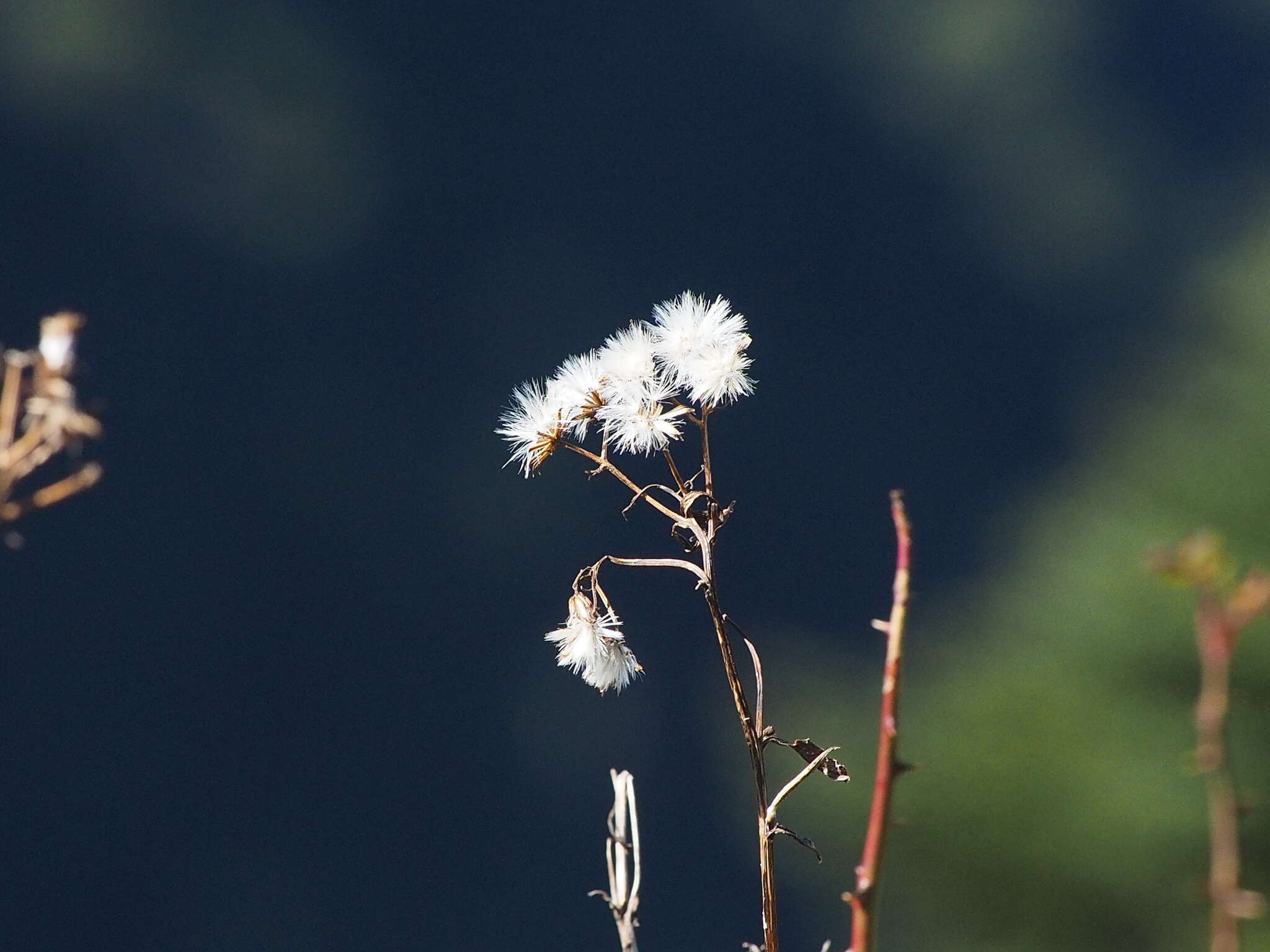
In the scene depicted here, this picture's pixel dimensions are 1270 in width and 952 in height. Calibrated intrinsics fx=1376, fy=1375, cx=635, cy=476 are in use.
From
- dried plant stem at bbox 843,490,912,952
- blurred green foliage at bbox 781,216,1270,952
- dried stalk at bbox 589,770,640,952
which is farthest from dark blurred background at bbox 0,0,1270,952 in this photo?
dried plant stem at bbox 843,490,912,952

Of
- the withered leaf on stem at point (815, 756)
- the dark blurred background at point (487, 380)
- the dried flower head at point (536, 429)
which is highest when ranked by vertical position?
the dark blurred background at point (487, 380)

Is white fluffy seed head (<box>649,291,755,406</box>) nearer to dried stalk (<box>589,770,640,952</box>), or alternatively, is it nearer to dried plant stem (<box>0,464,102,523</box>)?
dried stalk (<box>589,770,640,952</box>)

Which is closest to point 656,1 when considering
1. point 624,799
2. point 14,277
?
point 14,277

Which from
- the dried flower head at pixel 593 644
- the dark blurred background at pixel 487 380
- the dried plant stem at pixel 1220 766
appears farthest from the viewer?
the dark blurred background at pixel 487 380

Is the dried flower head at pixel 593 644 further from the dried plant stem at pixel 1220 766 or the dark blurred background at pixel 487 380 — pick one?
the dark blurred background at pixel 487 380

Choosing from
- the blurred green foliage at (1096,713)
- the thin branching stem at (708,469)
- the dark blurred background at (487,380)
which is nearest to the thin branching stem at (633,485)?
the thin branching stem at (708,469)

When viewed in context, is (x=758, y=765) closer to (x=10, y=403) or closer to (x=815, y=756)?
(x=815, y=756)
